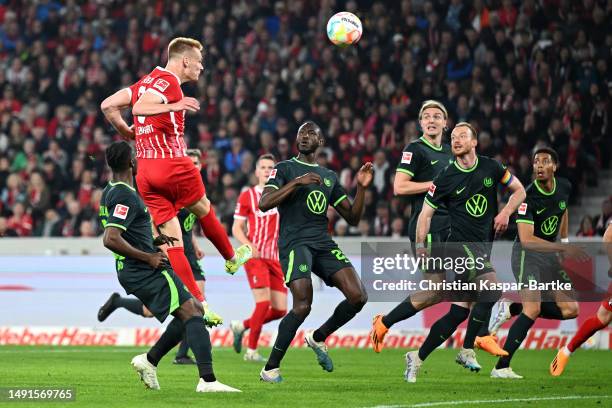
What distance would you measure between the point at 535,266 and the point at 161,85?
4.54 metres

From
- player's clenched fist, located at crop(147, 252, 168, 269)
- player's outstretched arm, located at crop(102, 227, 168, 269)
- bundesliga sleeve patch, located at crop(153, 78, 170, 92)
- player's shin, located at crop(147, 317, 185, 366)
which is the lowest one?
player's shin, located at crop(147, 317, 185, 366)

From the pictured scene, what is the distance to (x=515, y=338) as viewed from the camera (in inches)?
447

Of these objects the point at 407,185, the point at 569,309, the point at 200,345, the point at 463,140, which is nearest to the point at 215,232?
the point at 200,345

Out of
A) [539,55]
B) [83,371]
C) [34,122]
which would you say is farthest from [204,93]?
[83,371]

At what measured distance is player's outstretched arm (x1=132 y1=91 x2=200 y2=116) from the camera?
8969mm

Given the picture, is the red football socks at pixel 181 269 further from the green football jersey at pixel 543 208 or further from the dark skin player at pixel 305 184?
the green football jersey at pixel 543 208

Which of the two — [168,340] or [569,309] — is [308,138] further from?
[569,309]

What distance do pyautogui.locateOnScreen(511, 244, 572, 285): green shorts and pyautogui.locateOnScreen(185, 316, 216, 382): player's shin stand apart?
14.4ft

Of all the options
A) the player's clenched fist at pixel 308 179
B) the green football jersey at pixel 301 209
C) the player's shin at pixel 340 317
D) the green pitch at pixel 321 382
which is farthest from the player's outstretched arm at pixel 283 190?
the green pitch at pixel 321 382

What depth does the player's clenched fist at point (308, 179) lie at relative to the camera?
32.6ft

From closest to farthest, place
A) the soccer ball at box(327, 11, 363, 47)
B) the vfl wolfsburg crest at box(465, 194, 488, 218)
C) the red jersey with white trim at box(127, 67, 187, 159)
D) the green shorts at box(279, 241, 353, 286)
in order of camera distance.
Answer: the red jersey with white trim at box(127, 67, 187, 159) → the green shorts at box(279, 241, 353, 286) → the vfl wolfsburg crest at box(465, 194, 488, 218) → the soccer ball at box(327, 11, 363, 47)

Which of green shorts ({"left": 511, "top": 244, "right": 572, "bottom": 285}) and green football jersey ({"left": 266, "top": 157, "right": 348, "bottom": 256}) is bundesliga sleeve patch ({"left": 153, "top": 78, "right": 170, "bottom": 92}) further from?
green shorts ({"left": 511, "top": 244, "right": 572, "bottom": 285})

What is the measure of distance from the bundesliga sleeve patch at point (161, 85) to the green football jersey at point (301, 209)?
1.42 meters

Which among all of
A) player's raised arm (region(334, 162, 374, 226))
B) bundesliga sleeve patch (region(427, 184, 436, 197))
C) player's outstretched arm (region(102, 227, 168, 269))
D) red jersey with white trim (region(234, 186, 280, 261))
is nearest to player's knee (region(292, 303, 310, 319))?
player's raised arm (region(334, 162, 374, 226))
